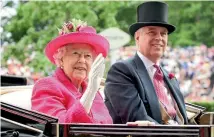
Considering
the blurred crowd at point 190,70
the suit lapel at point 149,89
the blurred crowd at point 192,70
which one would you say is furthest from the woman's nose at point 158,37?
the blurred crowd at point 192,70

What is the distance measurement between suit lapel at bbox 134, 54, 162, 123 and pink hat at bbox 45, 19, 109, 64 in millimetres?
320

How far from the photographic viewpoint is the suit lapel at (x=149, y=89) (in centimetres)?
350

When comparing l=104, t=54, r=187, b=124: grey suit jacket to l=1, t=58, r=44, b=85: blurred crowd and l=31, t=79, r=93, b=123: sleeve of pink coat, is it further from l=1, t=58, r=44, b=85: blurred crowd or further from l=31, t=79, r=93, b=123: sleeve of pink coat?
l=1, t=58, r=44, b=85: blurred crowd

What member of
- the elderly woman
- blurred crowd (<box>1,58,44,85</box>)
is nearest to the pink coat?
the elderly woman

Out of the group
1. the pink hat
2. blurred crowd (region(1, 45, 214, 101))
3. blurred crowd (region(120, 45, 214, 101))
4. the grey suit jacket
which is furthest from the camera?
blurred crowd (region(120, 45, 214, 101))

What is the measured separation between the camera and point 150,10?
3.94 metres

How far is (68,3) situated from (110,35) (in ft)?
3.16

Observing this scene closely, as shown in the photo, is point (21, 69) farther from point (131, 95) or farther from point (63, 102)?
point (63, 102)

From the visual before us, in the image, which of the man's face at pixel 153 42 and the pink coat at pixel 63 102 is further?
the man's face at pixel 153 42

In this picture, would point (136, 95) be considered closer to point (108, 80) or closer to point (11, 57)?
point (108, 80)

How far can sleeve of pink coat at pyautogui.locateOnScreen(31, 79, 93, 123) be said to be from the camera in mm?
2865

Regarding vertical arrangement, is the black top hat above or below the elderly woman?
above

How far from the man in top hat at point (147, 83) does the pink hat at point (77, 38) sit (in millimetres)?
255

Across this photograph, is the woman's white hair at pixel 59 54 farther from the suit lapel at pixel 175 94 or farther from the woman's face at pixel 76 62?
the suit lapel at pixel 175 94
